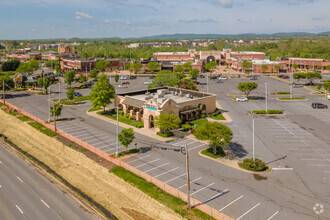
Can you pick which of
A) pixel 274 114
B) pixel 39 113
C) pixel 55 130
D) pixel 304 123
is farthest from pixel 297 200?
pixel 39 113

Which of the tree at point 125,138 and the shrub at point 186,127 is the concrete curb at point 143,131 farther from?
the tree at point 125,138

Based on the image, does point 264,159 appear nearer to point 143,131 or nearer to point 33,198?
point 143,131

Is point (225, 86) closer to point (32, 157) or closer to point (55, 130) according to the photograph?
point (55, 130)

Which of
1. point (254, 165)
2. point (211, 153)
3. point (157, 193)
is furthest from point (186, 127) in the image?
point (157, 193)

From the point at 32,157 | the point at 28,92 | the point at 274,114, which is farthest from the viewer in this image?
the point at 28,92

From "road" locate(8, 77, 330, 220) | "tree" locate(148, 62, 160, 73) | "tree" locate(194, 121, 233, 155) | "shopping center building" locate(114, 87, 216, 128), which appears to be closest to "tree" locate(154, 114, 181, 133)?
"road" locate(8, 77, 330, 220)

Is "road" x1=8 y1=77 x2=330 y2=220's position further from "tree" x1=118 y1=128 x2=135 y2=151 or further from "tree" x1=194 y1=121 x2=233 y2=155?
"tree" x1=194 y1=121 x2=233 y2=155

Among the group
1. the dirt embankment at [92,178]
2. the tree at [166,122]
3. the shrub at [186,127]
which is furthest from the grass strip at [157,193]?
the shrub at [186,127]
